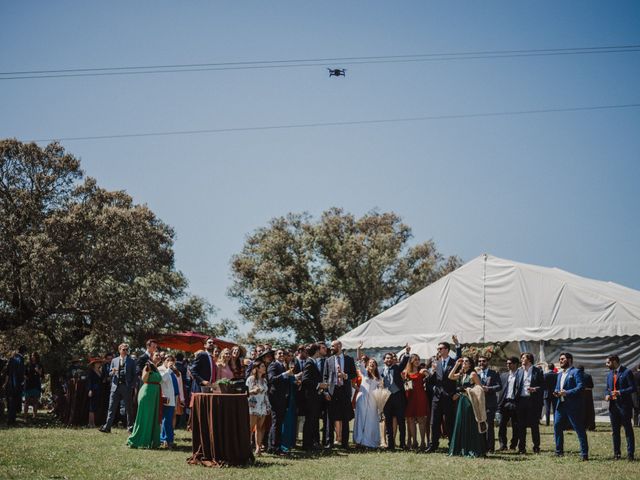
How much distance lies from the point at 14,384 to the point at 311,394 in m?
8.56

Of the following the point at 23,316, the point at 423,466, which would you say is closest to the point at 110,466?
the point at 423,466

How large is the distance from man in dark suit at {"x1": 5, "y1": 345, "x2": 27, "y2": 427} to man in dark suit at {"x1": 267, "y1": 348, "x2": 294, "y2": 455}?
8.19m

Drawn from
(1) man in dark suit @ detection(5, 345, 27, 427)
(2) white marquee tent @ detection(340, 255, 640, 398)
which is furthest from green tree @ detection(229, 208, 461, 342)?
(1) man in dark suit @ detection(5, 345, 27, 427)

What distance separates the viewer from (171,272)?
39.2 metres

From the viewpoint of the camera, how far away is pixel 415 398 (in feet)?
47.1

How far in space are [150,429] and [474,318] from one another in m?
13.5

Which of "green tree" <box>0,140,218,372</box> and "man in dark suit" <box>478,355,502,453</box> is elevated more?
"green tree" <box>0,140,218,372</box>

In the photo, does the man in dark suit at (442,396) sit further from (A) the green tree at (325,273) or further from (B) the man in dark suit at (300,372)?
(A) the green tree at (325,273)

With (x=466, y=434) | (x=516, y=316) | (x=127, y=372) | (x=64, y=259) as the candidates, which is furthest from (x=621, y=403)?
(x=64, y=259)

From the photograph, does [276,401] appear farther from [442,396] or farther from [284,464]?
[442,396]

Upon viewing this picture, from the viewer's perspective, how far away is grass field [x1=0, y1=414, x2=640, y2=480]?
360 inches

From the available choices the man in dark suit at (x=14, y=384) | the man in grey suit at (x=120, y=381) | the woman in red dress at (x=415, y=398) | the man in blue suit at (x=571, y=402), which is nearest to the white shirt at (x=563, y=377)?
the man in blue suit at (x=571, y=402)

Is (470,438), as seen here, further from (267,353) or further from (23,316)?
(23,316)

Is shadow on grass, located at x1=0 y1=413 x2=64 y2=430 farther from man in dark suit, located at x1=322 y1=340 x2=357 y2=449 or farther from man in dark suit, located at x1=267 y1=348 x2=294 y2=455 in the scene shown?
man in dark suit, located at x1=322 y1=340 x2=357 y2=449
